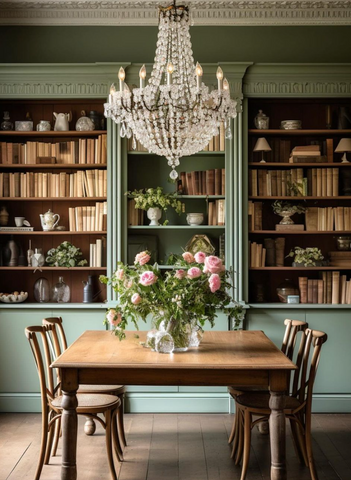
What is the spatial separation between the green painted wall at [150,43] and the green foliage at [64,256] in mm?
1683

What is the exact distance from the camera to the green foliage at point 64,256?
508 cm

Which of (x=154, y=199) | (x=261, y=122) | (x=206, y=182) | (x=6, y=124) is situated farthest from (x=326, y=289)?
(x=6, y=124)

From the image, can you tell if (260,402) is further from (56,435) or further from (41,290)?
(41,290)

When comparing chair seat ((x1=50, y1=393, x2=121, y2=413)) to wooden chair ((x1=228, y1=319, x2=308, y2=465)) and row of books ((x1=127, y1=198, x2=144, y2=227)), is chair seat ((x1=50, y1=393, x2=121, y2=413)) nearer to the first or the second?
wooden chair ((x1=228, y1=319, x2=308, y2=465))

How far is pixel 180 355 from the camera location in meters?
3.26

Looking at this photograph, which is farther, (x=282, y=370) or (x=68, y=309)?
(x=68, y=309)

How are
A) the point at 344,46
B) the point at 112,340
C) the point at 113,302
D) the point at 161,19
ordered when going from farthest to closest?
the point at 344,46
the point at 113,302
the point at 112,340
the point at 161,19

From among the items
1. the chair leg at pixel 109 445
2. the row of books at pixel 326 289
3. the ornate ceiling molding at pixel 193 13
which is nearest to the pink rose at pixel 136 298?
the chair leg at pixel 109 445

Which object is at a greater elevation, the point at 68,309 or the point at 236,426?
the point at 68,309

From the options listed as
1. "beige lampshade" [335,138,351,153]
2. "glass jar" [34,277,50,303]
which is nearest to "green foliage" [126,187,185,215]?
"glass jar" [34,277,50,303]

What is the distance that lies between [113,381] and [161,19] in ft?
6.80

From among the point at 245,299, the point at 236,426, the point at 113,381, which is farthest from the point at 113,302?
the point at 113,381

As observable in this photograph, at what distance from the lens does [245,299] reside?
496 centimetres

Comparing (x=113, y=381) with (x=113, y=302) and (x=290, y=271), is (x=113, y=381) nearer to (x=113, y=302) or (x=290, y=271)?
(x=113, y=302)
